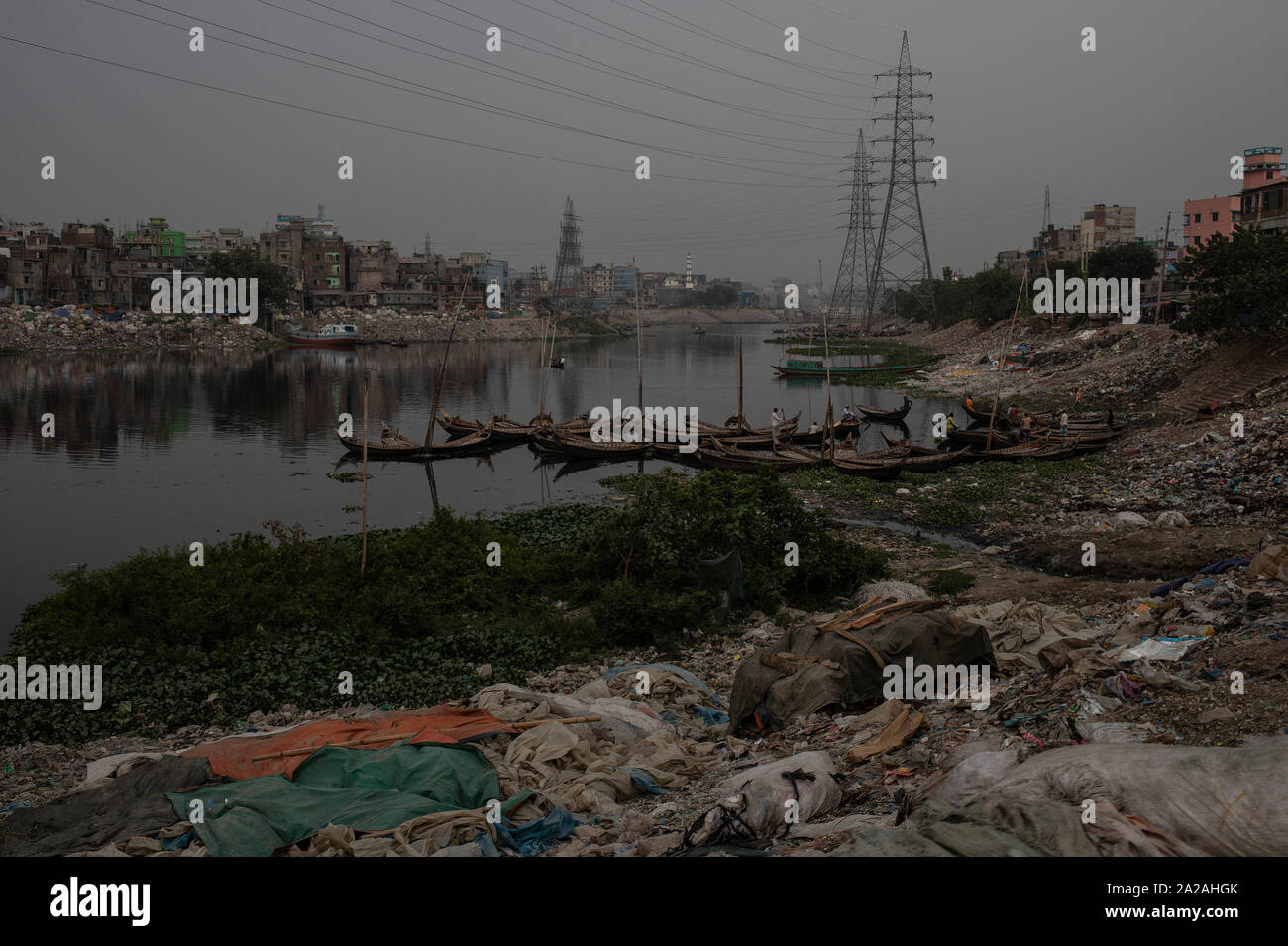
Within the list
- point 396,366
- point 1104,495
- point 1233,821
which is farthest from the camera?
point 396,366

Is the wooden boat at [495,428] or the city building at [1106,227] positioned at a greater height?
the city building at [1106,227]

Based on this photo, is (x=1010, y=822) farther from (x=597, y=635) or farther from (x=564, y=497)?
(x=564, y=497)

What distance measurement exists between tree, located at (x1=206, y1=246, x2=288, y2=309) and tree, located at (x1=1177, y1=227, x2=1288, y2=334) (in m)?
61.8

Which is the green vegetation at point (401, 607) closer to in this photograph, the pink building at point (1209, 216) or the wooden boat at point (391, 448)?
the wooden boat at point (391, 448)

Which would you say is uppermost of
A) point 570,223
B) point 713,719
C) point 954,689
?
point 570,223

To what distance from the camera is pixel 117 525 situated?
742 inches

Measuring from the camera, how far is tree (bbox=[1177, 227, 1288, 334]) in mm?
25250

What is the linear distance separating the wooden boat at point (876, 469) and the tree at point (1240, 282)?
12069 mm

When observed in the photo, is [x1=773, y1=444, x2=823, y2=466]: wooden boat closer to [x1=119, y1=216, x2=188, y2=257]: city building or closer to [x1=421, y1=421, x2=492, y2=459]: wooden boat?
[x1=421, y1=421, x2=492, y2=459]: wooden boat

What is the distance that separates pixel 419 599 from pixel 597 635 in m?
2.21

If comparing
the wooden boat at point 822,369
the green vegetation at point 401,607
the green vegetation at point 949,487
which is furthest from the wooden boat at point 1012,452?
the wooden boat at point 822,369

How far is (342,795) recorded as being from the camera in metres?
5.67

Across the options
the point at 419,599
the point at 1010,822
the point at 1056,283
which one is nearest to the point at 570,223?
the point at 1056,283

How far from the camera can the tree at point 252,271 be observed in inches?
2768
